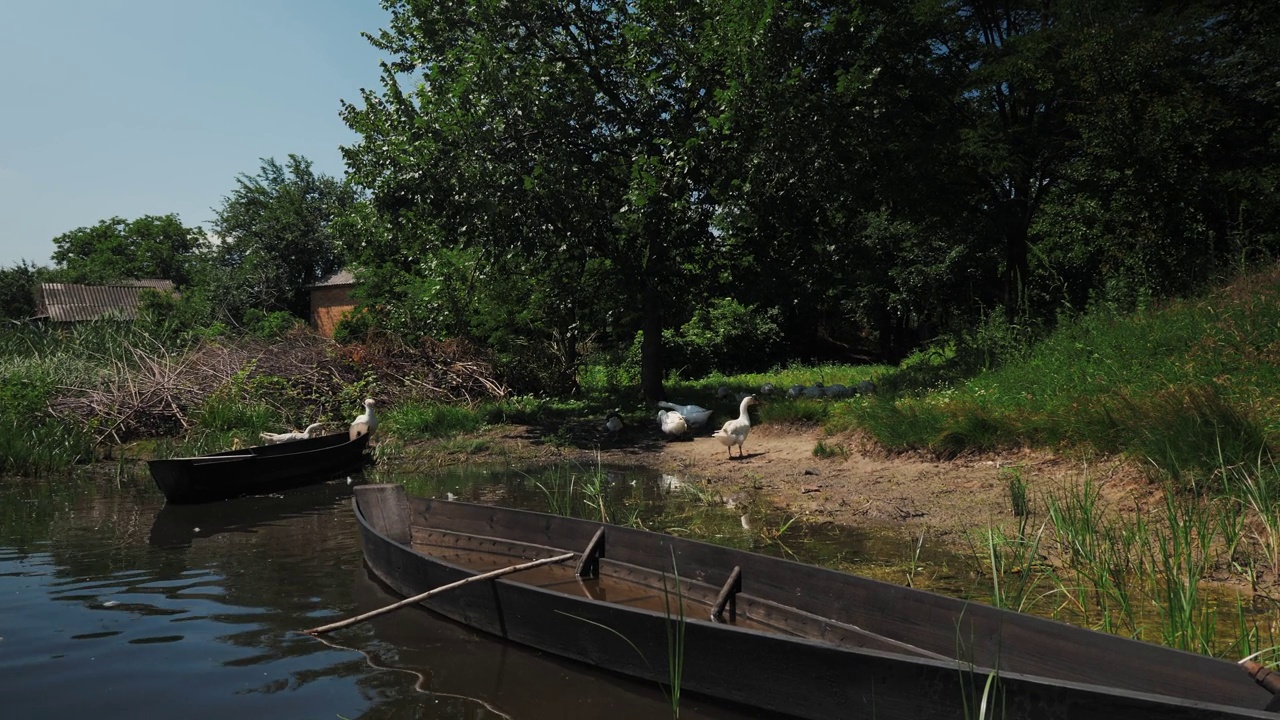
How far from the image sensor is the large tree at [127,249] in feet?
242

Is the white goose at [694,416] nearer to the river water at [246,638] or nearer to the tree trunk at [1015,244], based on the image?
the river water at [246,638]

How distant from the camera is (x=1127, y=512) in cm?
760

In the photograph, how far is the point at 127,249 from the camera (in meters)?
80.4

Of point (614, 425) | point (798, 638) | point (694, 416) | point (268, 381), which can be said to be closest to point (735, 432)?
point (694, 416)

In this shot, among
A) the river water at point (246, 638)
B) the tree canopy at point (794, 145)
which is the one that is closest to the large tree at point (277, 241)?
the tree canopy at point (794, 145)

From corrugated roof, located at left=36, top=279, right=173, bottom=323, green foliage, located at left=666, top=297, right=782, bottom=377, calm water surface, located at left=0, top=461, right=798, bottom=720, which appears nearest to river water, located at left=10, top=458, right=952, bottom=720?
calm water surface, located at left=0, top=461, right=798, bottom=720

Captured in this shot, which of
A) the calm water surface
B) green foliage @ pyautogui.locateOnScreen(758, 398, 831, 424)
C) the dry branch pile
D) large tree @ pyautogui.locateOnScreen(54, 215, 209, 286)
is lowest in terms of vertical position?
the calm water surface

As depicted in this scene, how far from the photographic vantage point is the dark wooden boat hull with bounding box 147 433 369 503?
1126 centimetres

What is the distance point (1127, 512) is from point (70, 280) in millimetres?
83336

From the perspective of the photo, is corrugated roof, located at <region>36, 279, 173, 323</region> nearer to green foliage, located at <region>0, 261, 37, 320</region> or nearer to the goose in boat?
green foliage, located at <region>0, 261, 37, 320</region>

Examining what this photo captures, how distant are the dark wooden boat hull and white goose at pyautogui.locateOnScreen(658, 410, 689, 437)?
16.9 ft

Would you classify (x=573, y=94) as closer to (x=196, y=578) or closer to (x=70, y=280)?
(x=196, y=578)

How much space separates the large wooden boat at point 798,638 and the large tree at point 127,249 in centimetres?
7306

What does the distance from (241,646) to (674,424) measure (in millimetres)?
10007
